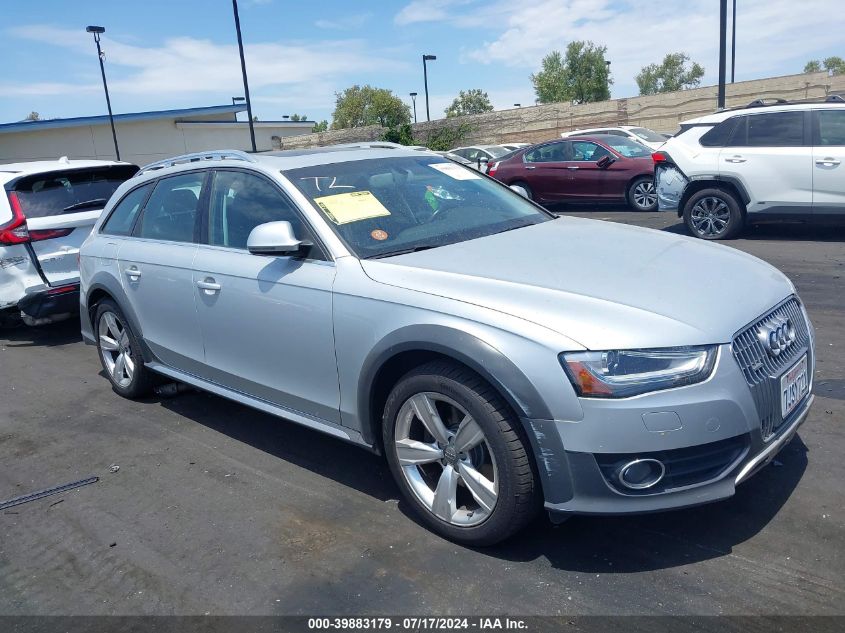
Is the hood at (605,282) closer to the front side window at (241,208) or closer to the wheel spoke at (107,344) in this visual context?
the front side window at (241,208)

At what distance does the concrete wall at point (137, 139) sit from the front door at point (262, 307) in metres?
33.7

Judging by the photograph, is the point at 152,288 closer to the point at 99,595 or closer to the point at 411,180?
the point at 411,180

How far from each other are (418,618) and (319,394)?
49.0 inches

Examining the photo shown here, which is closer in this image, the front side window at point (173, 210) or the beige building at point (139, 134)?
the front side window at point (173, 210)

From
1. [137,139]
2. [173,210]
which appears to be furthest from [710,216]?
[137,139]

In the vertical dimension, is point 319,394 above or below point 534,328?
below

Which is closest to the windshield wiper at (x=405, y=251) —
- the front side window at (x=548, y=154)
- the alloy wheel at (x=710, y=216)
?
the alloy wheel at (x=710, y=216)

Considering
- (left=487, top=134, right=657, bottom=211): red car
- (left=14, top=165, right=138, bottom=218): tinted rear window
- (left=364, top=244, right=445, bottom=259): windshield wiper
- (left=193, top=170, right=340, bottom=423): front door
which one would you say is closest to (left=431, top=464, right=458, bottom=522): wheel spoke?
(left=193, top=170, right=340, bottom=423): front door

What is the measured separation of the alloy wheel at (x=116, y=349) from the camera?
5.37 metres

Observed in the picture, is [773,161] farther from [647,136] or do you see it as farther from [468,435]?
[647,136]

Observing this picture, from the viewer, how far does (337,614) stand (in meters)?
2.87

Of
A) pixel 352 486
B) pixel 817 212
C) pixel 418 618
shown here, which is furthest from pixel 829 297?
pixel 418 618

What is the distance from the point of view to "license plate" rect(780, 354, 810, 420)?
3059 millimetres

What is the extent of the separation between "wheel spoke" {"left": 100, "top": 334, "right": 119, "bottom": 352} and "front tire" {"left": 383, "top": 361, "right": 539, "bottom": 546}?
3007mm
